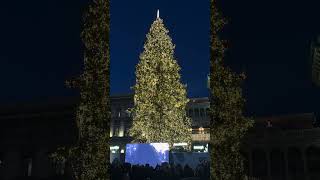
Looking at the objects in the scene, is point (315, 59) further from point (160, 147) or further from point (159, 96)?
point (159, 96)

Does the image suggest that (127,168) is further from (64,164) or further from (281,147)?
(281,147)

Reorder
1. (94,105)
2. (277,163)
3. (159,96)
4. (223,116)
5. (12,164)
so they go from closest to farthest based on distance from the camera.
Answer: (94,105) < (223,116) < (12,164) < (159,96) < (277,163)

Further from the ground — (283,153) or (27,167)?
(283,153)

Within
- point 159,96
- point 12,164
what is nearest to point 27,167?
point 12,164

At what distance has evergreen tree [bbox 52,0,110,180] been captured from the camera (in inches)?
794

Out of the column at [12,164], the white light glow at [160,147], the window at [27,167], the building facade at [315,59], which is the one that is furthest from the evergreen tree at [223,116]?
the column at [12,164]

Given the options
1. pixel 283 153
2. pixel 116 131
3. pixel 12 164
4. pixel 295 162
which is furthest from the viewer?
pixel 116 131

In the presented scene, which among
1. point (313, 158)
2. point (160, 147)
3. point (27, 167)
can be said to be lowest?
point (27, 167)

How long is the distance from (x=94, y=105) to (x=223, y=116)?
606 centimetres

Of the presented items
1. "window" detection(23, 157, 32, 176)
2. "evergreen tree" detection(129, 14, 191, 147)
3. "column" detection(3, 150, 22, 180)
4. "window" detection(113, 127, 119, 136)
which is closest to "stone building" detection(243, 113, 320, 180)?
"evergreen tree" detection(129, 14, 191, 147)

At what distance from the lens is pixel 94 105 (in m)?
20.5

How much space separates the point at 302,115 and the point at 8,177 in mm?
39466

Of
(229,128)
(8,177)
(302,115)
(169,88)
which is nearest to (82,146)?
(229,128)

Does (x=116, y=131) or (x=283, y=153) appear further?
(x=116, y=131)
